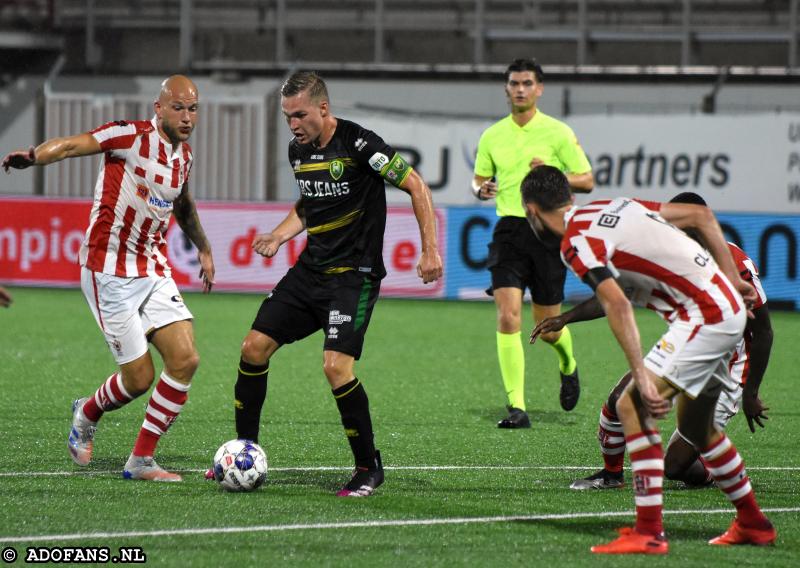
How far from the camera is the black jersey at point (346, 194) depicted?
6.31m

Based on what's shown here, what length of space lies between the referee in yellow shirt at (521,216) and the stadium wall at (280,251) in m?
7.36

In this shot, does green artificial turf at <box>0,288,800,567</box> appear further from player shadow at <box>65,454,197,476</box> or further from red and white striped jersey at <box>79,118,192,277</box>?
red and white striped jersey at <box>79,118,192,277</box>

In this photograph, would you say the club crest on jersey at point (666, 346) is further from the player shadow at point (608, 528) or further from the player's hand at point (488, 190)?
the player's hand at point (488, 190)

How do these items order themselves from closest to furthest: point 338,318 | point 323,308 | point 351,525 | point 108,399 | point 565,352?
point 351,525, point 338,318, point 323,308, point 108,399, point 565,352

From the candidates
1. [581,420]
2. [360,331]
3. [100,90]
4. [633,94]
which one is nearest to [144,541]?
[360,331]

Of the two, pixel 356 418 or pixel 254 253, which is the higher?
pixel 254 253

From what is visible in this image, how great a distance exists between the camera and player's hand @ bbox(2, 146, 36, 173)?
5.98m

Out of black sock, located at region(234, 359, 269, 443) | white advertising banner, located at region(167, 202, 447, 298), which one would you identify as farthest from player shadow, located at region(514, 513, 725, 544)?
white advertising banner, located at region(167, 202, 447, 298)

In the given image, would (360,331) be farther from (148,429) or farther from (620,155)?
(620,155)

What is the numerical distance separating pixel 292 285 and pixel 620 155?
13.2 meters

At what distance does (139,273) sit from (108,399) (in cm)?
66

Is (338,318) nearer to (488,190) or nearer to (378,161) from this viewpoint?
(378,161)

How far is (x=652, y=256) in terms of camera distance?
516 cm

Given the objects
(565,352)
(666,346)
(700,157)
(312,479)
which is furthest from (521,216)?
(700,157)
